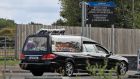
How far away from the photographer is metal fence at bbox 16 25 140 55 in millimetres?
34969

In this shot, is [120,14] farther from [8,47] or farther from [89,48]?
[89,48]

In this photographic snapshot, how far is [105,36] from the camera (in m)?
38.4

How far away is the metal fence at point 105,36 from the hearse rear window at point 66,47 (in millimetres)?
11428

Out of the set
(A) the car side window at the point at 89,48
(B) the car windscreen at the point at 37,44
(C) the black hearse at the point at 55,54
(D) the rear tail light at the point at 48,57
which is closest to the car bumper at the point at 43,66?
(C) the black hearse at the point at 55,54

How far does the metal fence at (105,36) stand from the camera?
35.0 meters

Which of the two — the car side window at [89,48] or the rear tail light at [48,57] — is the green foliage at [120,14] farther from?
the rear tail light at [48,57]

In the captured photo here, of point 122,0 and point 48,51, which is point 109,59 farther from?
point 122,0

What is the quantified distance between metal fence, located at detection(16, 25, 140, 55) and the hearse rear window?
1143 centimetres

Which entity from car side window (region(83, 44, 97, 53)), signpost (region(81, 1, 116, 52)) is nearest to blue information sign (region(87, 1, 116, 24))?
signpost (region(81, 1, 116, 52))

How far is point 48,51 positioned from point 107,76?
11927 mm

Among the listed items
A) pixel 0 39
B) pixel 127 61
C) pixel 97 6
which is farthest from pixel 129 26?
pixel 127 61

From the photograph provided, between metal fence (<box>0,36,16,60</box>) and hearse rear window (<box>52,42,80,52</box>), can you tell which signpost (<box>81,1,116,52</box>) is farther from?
hearse rear window (<box>52,42,80,52</box>)

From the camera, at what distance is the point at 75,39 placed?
23.9m

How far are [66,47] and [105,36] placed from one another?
49.8ft
